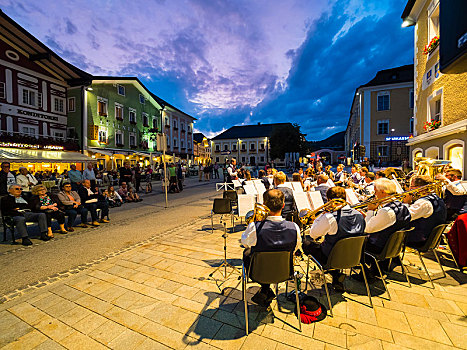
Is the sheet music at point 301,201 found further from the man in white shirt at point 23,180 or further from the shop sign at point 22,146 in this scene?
the shop sign at point 22,146

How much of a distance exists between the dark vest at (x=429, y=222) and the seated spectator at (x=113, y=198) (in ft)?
36.3

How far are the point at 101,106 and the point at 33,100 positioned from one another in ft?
18.5

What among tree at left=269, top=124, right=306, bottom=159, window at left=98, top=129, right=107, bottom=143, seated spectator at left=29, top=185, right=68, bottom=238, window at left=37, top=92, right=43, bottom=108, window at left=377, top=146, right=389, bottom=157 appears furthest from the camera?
tree at left=269, top=124, right=306, bottom=159

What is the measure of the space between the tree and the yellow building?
2936 centimetres

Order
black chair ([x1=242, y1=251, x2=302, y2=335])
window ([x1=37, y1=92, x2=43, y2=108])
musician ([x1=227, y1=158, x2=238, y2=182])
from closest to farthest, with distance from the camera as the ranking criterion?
black chair ([x1=242, y1=251, x2=302, y2=335]) → musician ([x1=227, y1=158, x2=238, y2=182]) → window ([x1=37, y1=92, x2=43, y2=108])

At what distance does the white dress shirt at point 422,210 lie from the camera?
3471mm

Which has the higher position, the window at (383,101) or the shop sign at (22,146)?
the window at (383,101)

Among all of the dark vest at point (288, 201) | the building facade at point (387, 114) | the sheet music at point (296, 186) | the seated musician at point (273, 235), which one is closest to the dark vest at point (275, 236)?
the seated musician at point (273, 235)

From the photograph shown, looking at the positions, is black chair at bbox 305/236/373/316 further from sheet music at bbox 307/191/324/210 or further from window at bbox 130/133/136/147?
window at bbox 130/133/136/147

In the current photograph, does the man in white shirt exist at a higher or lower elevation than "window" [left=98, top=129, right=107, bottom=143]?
lower

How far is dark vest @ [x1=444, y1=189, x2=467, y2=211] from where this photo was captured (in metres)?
5.29

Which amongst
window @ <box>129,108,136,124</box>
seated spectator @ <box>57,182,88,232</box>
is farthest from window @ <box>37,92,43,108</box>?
seated spectator @ <box>57,182,88,232</box>

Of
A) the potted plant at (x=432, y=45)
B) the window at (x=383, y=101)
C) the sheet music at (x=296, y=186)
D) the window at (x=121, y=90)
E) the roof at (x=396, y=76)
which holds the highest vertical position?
the roof at (x=396, y=76)

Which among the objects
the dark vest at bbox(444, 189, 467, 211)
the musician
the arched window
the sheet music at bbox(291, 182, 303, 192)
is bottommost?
the dark vest at bbox(444, 189, 467, 211)
